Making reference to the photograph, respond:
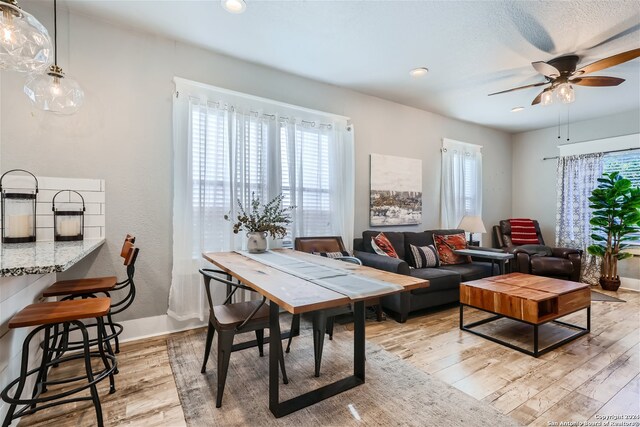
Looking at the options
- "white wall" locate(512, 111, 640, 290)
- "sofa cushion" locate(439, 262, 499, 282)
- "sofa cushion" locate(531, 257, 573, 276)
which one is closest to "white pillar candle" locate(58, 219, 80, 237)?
"sofa cushion" locate(439, 262, 499, 282)

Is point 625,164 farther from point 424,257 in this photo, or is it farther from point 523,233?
point 424,257

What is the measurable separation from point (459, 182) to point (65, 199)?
5.09 meters

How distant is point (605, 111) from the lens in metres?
4.58

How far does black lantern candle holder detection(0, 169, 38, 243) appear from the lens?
2055mm

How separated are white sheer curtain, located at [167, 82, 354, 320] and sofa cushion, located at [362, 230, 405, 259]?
307 mm

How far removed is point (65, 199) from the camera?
2.41 metres

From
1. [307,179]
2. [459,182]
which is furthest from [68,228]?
[459,182]

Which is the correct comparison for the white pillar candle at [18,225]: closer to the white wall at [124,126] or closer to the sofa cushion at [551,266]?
the white wall at [124,126]

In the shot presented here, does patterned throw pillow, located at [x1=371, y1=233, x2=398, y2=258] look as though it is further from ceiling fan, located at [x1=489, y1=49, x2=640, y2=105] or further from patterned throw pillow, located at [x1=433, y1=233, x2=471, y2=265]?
ceiling fan, located at [x1=489, y1=49, x2=640, y2=105]

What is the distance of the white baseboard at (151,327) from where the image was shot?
2.66 metres

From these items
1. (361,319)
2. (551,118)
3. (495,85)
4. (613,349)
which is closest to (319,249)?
(361,319)

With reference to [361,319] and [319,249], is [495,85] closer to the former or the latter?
[319,249]

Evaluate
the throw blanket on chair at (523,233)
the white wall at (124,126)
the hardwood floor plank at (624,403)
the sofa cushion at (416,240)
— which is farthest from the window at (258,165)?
the throw blanket on chair at (523,233)

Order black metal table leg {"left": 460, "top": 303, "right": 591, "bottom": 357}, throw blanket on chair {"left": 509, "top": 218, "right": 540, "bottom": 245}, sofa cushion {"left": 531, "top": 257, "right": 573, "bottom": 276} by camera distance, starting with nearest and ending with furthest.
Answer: black metal table leg {"left": 460, "top": 303, "right": 591, "bottom": 357} → sofa cushion {"left": 531, "top": 257, "right": 573, "bottom": 276} → throw blanket on chair {"left": 509, "top": 218, "right": 540, "bottom": 245}
